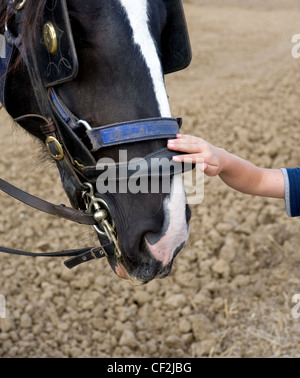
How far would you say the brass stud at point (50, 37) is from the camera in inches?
64.6

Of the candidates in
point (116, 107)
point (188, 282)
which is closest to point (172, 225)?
point (116, 107)

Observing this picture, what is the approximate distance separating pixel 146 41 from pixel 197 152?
0.36 meters

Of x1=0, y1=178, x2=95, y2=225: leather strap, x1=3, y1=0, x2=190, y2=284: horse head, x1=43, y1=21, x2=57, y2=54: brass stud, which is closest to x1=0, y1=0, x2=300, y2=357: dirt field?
x1=0, y1=178, x2=95, y2=225: leather strap

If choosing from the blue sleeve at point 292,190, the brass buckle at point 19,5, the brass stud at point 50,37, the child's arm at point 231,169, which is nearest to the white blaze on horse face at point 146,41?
the child's arm at point 231,169

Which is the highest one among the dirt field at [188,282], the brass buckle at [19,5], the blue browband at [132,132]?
the brass buckle at [19,5]

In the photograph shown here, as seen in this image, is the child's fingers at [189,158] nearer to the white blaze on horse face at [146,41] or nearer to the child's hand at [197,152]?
the child's hand at [197,152]

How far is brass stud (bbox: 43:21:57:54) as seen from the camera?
5.38ft

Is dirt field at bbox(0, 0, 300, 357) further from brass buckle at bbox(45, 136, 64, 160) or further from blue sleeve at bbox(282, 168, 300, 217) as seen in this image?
blue sleeve at bbox(282, 168, 300, 217)

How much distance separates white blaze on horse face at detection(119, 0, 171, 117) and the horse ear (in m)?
0.31

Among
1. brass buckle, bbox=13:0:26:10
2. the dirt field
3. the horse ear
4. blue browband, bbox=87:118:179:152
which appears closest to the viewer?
blue browband, bbox=87:118:179:152

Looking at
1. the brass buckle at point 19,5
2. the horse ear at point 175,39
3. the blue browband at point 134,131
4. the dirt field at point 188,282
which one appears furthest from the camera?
the dirt field at point 188,282

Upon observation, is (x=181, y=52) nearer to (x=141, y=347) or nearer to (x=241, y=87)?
(x=141, y=347)

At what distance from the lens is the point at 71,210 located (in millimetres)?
1746

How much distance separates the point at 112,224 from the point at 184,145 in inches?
13.2
